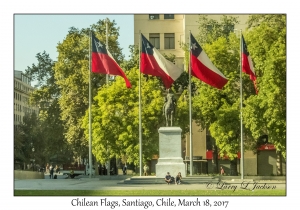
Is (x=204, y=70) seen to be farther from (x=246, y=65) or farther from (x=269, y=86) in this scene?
(x=269, y=86)

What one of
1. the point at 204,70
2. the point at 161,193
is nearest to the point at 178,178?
the point at 204,70

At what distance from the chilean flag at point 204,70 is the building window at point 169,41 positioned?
117 feet

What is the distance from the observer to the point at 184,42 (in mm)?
86812

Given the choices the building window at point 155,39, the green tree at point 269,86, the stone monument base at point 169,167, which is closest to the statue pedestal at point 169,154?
the stone monument base at point 169,167

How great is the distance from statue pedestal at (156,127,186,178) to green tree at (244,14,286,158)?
810 cm

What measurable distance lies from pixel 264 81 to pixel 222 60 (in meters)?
11.0

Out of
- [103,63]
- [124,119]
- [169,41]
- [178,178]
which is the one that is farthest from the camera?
[169,41]

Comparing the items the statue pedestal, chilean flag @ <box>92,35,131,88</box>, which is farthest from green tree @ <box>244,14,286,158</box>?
chilean flag @ <box>92,35,131,88</box>

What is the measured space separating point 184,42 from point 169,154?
3809cm

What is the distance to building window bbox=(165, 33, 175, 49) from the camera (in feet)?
293

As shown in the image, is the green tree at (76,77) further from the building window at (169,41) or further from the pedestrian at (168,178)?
the pedestrian at (168,178)

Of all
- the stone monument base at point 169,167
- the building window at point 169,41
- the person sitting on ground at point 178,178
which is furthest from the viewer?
the building window at point 169,41

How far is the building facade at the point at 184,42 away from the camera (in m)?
78.4
